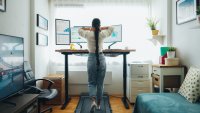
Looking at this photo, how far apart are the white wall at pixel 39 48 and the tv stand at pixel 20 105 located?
4.27 feet

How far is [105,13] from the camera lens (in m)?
4.11

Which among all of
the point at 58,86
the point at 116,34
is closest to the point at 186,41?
the point at 116,34

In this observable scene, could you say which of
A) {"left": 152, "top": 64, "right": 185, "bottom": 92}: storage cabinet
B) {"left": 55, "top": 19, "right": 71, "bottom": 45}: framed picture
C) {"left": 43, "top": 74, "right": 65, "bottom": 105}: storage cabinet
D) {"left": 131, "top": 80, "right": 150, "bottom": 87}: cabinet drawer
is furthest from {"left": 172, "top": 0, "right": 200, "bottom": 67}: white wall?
{"left": 43, "top": 74, "right": 65, "bottom": 105}: storage cabinet

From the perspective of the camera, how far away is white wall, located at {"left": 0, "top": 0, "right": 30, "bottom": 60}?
2.28 m

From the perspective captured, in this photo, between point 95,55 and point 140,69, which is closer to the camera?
point 95,55

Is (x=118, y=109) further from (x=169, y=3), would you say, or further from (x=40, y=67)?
(x=169, y=3)

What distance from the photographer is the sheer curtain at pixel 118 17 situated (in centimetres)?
408

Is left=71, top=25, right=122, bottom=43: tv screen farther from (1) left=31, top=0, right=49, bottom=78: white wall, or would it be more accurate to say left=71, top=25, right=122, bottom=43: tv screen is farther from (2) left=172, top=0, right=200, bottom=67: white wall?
(2) left=172, top=0, right=200, bottom=67: white wall

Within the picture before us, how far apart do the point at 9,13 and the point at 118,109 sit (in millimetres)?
2309

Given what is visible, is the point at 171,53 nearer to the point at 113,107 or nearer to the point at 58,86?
the point at 113,107

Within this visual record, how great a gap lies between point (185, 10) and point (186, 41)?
0.49m

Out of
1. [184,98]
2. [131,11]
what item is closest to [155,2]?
[131,11]

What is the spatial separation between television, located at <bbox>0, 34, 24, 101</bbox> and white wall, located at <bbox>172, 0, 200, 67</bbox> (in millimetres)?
2243

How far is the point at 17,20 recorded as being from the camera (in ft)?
8.66
